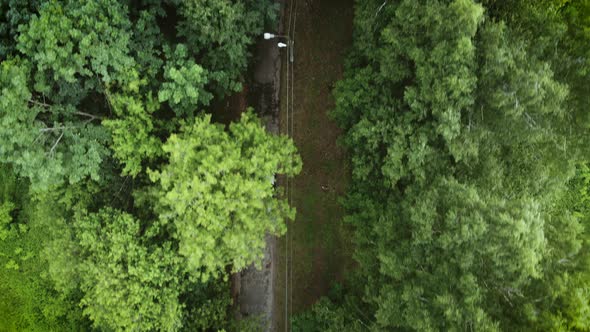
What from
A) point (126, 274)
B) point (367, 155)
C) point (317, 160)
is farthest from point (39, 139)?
point (367, 155)

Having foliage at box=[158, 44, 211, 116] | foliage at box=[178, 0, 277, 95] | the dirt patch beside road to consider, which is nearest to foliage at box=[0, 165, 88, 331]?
foliage at box=[158, 44, 211, 116]

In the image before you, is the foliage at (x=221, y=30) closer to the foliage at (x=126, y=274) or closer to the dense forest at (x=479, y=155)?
the dense forest at (x=479, y=155)

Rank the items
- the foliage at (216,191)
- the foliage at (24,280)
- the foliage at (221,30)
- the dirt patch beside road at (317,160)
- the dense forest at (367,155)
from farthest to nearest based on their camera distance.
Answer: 1. the foliage at (24,280)
2. the dirt patch beside road at (317,160)
3. the foliage at (221,30)
4. the foliage at (216,191)
5. the dense forest at (367,155)

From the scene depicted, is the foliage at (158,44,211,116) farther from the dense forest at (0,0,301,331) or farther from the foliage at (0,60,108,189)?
the foliage at (0,60,108,189)

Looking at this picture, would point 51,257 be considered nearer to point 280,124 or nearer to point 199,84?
point 199,84

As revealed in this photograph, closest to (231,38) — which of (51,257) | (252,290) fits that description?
(51,257)

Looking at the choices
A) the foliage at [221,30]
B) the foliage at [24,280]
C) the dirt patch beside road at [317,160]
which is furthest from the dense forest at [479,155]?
the foliage at [24,280]

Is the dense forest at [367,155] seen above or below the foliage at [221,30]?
below

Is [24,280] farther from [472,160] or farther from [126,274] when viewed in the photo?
[472,160]
